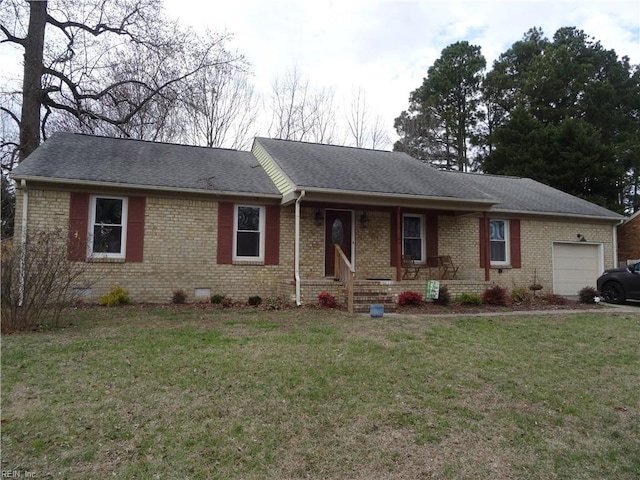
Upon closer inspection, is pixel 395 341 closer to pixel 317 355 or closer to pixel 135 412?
pixel 317 355

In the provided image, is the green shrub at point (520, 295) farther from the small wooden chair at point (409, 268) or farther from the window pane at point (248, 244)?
the window pane at point (248, 244)

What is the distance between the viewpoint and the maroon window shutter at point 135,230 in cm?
1094

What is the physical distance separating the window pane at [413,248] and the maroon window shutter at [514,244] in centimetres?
346

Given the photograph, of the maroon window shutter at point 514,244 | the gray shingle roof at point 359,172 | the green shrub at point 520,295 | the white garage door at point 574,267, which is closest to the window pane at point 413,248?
the gray shingle roof at point 359,172

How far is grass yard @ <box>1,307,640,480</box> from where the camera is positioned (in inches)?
130

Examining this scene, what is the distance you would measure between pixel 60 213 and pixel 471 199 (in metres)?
10.6

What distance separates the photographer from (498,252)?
14.6m

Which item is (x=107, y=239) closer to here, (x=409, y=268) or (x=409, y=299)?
(x=409, y=299)

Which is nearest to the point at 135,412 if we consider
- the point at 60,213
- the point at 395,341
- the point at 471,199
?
the point at 395,341

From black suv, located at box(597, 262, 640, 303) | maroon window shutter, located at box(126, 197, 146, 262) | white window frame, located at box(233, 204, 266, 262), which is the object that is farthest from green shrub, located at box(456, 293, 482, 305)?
maroon window shutter, located at box(126, 197, 146, 262)

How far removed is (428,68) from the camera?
33.3 m

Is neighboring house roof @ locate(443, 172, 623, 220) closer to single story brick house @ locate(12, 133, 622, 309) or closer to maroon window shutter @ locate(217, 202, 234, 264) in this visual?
single story brick house @ locate(12, 133, 622, 309)

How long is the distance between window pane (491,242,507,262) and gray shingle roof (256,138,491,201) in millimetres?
2119

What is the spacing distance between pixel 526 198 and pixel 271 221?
9803 mm
